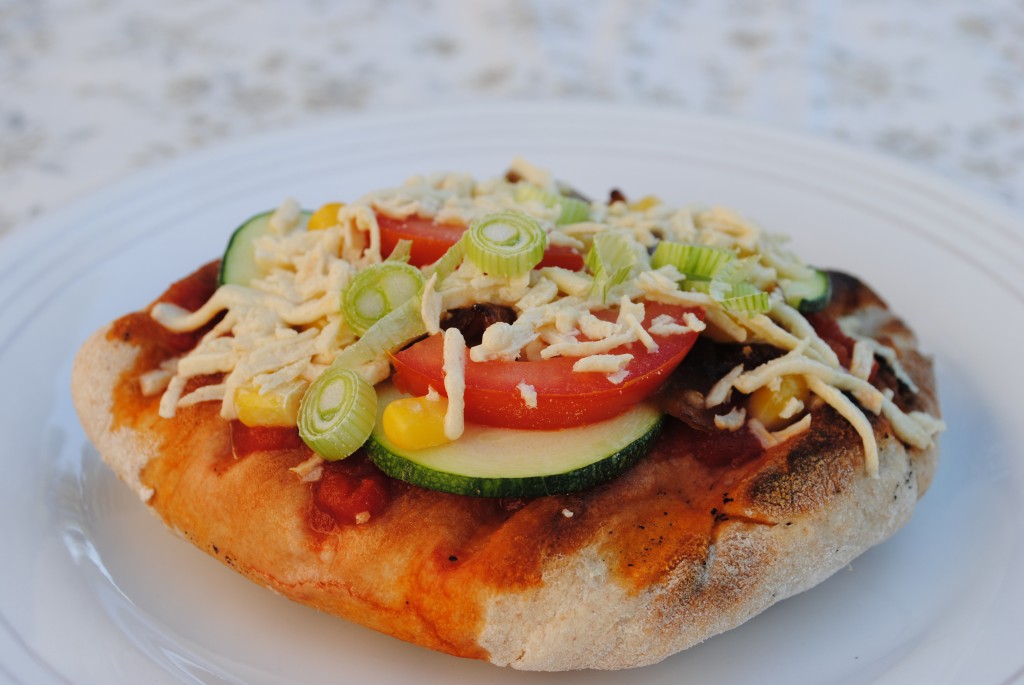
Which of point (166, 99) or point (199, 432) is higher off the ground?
point (199, 432)

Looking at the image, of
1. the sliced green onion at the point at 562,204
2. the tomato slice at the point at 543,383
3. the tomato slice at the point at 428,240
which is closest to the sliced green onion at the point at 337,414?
the tomato slice at the point at 543,383

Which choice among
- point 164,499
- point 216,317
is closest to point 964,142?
point 216,317

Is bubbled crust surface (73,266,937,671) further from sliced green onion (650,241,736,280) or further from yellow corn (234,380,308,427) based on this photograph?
sliced green onion (650,241,736,280)

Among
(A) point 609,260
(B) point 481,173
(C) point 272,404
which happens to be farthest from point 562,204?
(B) point 481,173

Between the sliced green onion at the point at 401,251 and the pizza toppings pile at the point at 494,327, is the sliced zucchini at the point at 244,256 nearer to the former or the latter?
the pizza toppings pile at the point at 494,327

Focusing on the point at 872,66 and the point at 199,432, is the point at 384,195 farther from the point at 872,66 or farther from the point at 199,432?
the point at 872,66

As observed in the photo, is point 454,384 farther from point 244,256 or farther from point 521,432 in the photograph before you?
point 244,256
